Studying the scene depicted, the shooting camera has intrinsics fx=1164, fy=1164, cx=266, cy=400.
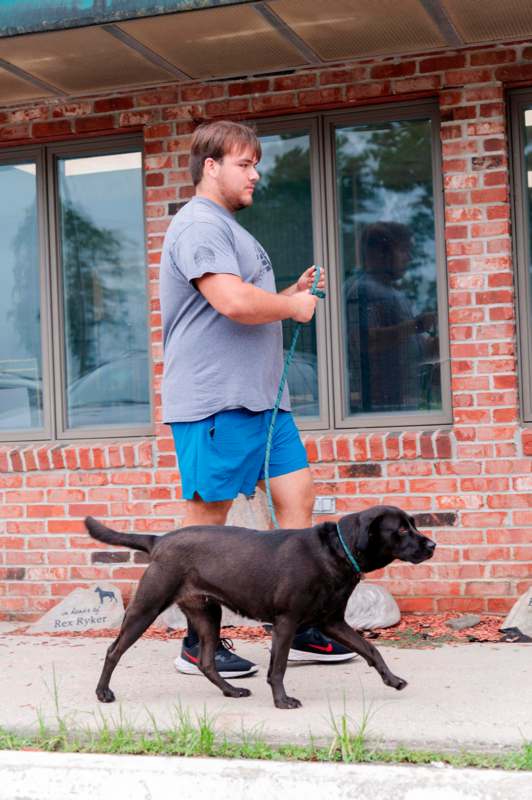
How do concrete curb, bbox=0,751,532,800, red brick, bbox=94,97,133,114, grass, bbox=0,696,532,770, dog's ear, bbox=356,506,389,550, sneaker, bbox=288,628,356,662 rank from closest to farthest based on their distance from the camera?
1. concrete curb, bbox=0,751,532,800
2. grass, bbox=0,696,532,770
3. dog's ear, bbox=356,506,389,550
4. sneaker, bbox=288,628,356,662
5. red brick, bbox=94,97,133,114

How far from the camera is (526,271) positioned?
603cm

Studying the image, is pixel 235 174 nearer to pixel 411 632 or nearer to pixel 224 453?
pixel 224 453

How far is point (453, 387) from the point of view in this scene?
19.5 ft

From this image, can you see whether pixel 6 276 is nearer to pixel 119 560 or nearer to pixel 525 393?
pixel 119 560

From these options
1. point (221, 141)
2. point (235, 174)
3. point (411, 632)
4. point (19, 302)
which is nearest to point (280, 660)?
point (411, 632)

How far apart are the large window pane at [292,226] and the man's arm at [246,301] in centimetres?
195

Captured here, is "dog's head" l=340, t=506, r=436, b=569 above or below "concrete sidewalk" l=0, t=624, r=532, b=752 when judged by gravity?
above

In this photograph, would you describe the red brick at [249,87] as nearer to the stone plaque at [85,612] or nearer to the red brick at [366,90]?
the red brick at [366,90]

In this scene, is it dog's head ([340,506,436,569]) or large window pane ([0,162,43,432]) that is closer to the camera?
dog's head ([340,506,436,569])

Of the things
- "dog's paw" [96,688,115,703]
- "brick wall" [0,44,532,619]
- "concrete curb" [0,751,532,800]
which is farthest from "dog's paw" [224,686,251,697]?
"brick wall" [0,44,532,619]

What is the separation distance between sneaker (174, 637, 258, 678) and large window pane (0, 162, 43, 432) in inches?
96.5

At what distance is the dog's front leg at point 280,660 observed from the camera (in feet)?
13.4

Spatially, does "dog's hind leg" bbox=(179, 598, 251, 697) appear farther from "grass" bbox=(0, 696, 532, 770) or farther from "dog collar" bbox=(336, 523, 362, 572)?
"dog collar" bbox=(336, 523, 362, 572)

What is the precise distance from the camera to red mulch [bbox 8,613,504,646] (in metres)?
5.47
